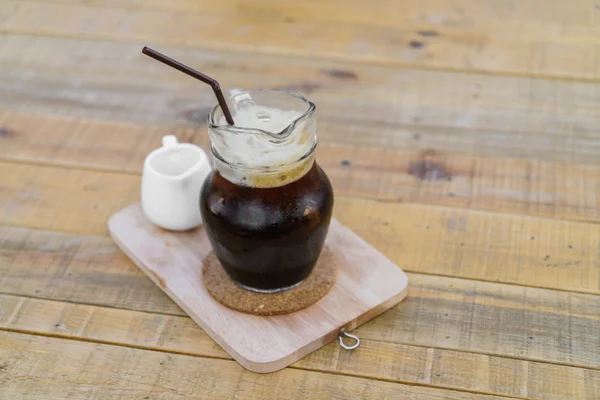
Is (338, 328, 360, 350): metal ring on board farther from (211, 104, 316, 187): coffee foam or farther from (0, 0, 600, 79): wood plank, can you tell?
(0, 0, 600, 79): wood plank

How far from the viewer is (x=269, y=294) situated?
1052 millimetres

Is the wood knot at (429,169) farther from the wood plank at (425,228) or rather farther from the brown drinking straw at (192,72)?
the brown drinking straw at (192,72)

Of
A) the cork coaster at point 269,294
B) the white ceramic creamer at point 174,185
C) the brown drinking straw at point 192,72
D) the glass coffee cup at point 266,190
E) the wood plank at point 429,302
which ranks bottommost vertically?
the wood plank at point 429,302

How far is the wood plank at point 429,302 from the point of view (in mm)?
1012

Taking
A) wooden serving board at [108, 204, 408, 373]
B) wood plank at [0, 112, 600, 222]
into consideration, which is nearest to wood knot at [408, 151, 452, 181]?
wood plank at [0, 112, 600, 222]

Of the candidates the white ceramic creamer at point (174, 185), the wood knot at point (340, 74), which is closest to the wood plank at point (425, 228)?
the white ceramic creamer at point (174, 185)

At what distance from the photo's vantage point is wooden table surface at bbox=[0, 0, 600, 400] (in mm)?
981

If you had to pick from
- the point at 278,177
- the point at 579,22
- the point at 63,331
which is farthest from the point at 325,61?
the point at 63,331

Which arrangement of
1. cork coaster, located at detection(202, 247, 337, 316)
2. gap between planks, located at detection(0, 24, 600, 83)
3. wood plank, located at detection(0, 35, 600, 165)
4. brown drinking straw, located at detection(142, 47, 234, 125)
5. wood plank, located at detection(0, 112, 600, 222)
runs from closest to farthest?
1. brown drinking straw, located at detection(142, 47, 234, 125)
2. cork coaster, located at detection(202, 247, 337, 316)
3. wood plank, located at detection(0, 112, 600, 222)
4. wood plank, located at detection(0, 35, 600, 165)
5. gap between planks, located at detection(0, 24, 600, 83)

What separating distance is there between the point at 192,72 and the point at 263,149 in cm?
11

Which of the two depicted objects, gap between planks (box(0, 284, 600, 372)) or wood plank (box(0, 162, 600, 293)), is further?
wood plank (box(0, 162, 600, 293))

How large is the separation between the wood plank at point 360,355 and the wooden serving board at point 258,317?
0.02 meters

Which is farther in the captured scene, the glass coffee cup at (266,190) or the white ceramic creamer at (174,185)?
the white ceramic creamer at (174,185)

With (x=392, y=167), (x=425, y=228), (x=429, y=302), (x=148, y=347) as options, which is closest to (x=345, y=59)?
(x=392, y=167)
